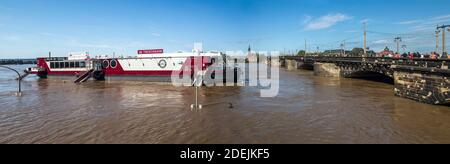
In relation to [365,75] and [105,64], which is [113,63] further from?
[365,75]

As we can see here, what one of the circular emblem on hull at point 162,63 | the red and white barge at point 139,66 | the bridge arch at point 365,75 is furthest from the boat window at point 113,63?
the bridge arch at point 365,75

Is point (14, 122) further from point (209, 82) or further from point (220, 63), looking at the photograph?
point (220, 63)

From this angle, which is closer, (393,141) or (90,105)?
(393,141)

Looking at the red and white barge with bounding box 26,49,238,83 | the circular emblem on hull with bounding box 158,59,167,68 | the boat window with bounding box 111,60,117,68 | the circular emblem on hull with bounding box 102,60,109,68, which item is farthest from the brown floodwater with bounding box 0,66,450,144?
the circular emblem on hull with bounding box 102,60,109,68

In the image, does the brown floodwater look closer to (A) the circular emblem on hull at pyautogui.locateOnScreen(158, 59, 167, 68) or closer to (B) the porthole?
(A) the circular emblem on hull at pyautogui.locateOnScreen(158, 59, 167, 68)

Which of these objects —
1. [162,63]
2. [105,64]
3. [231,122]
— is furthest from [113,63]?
[231,122]

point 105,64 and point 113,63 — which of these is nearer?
point 113,63

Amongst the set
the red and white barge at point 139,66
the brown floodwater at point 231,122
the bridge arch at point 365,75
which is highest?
the red and white barge at point 139,66

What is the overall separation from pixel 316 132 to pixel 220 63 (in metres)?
25.7

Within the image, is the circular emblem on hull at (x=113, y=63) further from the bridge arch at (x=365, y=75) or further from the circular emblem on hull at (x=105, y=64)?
the bridge arch at (x=365, y=75)

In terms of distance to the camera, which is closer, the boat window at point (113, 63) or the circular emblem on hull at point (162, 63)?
the circular emblem on hull at point (162, 63)
